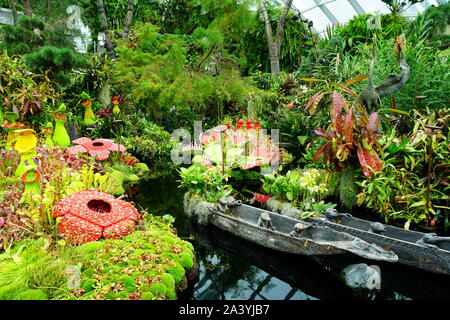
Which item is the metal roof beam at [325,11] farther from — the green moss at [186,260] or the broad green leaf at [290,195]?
the green moss at [186,260]

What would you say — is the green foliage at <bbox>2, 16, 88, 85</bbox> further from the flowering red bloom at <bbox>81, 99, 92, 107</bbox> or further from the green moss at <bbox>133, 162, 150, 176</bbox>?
the green moss at <bbox>133, 162, 150, 176</bbox>

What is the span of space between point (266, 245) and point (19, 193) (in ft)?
8.89

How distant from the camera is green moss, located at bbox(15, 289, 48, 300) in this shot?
2381mm

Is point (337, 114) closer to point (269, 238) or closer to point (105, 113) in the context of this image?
point (269, 238)

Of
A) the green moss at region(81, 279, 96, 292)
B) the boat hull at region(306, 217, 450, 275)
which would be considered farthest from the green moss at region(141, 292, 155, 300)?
the boat hull at region(306, 217, 450, 275)

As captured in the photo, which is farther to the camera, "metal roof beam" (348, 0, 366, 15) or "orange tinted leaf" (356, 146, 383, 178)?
"metal roof beam" (348, 0, 366, 15)

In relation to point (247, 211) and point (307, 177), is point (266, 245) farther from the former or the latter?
point (307, 177)

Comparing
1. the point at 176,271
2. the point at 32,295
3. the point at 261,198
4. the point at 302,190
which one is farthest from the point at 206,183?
the point at 32,295

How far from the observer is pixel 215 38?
8414 mm

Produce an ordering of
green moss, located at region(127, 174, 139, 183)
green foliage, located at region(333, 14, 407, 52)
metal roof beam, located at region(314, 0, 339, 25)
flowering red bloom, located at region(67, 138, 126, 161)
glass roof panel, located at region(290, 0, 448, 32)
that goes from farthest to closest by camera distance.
Answer: metal roof beam, located at region(314, 0, 339, 25) → glass roof panel, located at region(290, 0, 448, 32) → green foliage, located at region(333, 14, 407, 52) → green moss, located at region(127, 174, 139, 183) → flowering red bloom, located at region(67, 138, 126, 161)

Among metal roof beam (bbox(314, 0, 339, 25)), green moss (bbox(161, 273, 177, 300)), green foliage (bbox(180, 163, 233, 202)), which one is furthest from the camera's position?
metal roof beam (bbox(314, 0, 339, 25))

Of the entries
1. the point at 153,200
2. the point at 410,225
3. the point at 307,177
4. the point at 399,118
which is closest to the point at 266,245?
the point at 307,177

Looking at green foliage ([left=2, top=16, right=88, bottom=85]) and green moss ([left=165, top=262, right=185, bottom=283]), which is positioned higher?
green foliage ([left=2, top=16, right=88, bottom=85])

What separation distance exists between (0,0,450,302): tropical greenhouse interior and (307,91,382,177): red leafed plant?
18 millimetres
